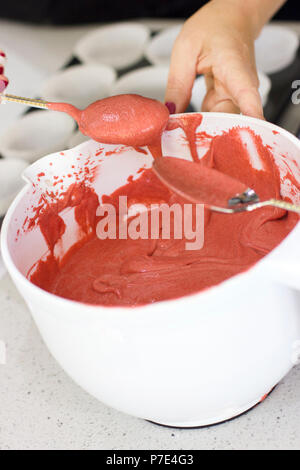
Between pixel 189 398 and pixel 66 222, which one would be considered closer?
pixel 189 398

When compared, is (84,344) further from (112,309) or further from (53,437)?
(53,437)

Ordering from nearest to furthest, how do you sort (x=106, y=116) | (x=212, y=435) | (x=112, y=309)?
(x=112, y=309) < (x=212, y=435) < (x=106, y=116)

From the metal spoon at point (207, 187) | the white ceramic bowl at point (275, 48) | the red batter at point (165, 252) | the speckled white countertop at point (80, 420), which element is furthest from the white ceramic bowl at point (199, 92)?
the speckled white countertop at point (80, 420)

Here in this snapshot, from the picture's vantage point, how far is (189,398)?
62cm

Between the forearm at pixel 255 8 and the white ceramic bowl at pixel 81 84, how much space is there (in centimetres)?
47

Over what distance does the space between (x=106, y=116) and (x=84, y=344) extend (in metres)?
0.40

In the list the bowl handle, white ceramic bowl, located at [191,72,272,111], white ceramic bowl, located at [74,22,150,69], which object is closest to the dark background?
white ceramic bowl, located at [74,22,150,69]

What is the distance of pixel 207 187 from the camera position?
2.39ft

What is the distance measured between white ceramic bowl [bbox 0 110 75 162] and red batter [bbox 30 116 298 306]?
0.47 meters

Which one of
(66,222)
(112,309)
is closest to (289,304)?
(112,309)

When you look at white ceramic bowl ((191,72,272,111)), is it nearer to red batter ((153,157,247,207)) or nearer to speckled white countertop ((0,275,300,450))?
red batter ((153,157,247,207))

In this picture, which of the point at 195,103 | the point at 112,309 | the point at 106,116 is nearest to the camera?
the point at 112,309

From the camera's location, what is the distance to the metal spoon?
67cm
